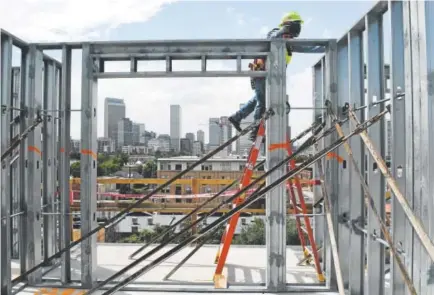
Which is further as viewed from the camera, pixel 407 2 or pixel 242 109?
pixel 242 109

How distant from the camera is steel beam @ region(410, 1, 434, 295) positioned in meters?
2.59

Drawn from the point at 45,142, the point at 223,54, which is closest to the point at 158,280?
the point at 45,142

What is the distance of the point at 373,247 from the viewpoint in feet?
12.4

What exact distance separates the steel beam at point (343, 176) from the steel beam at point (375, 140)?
746mm

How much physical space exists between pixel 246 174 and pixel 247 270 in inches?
52.5

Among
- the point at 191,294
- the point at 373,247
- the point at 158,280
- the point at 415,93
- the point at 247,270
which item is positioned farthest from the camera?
the point at 247,270

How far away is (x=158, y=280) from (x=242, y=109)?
2335 millimetres

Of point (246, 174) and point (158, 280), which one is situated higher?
point (246, 174)

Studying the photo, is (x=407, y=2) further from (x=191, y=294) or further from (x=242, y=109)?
(x=191, y=294)

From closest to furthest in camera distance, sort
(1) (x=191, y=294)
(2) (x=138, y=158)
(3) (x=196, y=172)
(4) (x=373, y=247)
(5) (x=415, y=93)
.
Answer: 1. (5) (x=415, y=93)
2. (4) (x=373, y=247)
3. (1) (x=191, y=294)
4. (3) (x=196, y=172)
5. (2) (x=138, y=158)

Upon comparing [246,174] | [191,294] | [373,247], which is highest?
[246,174]

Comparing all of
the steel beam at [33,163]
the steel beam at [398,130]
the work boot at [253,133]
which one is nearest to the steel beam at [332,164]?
the work boot at [253,133]

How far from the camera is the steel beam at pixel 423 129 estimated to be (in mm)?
2594

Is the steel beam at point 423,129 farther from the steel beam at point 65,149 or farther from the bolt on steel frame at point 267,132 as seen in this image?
the steel beam at point 65,149
